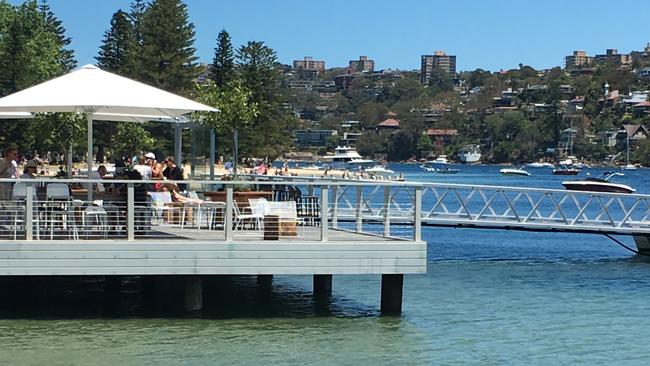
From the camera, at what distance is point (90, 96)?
1642 cm

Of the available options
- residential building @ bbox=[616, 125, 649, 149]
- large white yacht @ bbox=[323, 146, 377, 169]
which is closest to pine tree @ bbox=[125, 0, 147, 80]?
large white yacht @ bbox=[323, 146, 377, 169]

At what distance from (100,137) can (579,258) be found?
4364 cm

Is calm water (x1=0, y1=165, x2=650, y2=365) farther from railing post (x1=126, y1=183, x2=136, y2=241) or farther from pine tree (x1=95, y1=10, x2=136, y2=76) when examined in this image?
pine tree (x1=95, y1=10, x2=136, y2=76)

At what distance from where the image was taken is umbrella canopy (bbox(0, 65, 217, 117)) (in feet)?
53.3

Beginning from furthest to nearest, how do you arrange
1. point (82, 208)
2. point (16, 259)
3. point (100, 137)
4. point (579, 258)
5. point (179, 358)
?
point (100, 137) → point (579, 258) → point (82, 208) → point (16, 259) → point (179, 358)

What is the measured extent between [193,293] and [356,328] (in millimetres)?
2434

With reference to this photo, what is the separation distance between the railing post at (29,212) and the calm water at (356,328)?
133 centimetres

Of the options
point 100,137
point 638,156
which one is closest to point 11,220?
point 100,137

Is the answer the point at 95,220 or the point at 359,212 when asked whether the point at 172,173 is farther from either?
the point at 95,220

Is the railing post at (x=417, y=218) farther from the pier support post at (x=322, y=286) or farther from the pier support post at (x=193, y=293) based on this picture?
the pier support post at (x=322, y=286)

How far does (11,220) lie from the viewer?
15.7m

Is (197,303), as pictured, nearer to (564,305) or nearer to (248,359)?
(248,359)

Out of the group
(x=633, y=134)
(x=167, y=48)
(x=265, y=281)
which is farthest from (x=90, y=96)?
(x=633, y=134)

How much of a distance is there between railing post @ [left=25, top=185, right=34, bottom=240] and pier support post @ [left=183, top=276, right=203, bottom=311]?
2.36m
